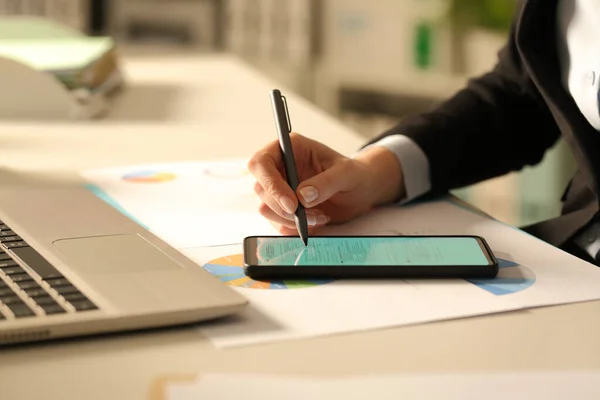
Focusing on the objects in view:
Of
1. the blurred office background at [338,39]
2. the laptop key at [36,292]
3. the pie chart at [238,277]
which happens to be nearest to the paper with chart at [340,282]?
the pie chart at [238,277]

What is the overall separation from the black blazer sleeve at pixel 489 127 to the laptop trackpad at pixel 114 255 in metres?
0.35

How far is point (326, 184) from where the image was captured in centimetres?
72

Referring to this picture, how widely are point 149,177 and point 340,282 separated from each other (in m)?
0.34

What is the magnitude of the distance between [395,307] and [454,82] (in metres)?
1.79

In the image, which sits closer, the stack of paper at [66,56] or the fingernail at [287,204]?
the fingernail at [287,204]

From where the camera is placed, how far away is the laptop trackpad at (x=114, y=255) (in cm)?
57

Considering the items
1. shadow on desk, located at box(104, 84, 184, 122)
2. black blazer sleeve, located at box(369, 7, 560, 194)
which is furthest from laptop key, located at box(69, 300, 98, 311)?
shadow on desk, located at box(104, 84, 184, 122)

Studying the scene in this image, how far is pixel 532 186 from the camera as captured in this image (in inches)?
81.0

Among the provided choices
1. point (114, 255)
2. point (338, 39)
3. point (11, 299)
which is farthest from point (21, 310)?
point (338, 39)

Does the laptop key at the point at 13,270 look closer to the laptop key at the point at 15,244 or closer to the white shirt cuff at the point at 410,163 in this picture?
the laptop key at the point at 15,244

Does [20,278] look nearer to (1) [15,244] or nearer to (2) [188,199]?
(1) [15,244]

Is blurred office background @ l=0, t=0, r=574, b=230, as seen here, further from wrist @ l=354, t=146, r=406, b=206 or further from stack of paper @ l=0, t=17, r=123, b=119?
wrist @ l=354, t=146, r=406, b=206

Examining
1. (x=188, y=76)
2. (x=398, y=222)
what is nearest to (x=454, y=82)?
(x=188, y=76)

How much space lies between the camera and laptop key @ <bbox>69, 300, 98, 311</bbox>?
497mm
